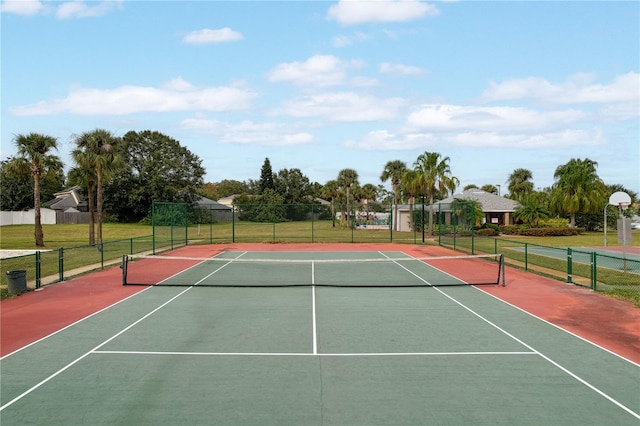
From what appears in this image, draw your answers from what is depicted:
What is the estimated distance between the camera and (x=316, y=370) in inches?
357

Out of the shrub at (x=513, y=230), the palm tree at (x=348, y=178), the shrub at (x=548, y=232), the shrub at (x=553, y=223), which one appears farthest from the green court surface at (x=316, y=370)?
the palm tree at (x=348, y=178)

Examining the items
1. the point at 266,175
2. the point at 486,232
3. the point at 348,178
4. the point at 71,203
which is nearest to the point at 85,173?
the point at 486,232

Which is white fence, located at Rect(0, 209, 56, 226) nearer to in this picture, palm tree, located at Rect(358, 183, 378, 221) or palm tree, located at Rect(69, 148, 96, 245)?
palm tree, located at Rect(69, 148, 96, 245)

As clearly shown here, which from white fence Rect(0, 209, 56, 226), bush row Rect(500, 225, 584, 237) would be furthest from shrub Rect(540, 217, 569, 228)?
white fence Rect(0, 209, 56, 226)

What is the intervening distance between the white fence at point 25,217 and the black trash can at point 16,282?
6181 cm

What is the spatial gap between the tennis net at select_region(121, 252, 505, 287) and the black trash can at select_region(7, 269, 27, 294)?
3336mm

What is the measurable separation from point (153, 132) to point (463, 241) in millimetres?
58985

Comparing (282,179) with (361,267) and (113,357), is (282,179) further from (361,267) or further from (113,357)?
(113,357)

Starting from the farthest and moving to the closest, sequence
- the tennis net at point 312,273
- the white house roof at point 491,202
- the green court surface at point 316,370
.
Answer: the white house roof at point 491,202
the tennis net at point 312,273
the green court surface at point 316,370

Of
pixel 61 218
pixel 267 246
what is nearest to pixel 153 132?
pixel 61 218

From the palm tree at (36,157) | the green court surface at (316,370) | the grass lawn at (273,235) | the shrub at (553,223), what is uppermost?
the palm tree at (36,157)

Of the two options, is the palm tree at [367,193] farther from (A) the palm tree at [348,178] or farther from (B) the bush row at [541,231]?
(B) the bush row at [541,231]

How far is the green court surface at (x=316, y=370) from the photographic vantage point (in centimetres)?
721

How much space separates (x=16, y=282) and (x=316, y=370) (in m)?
13.2
